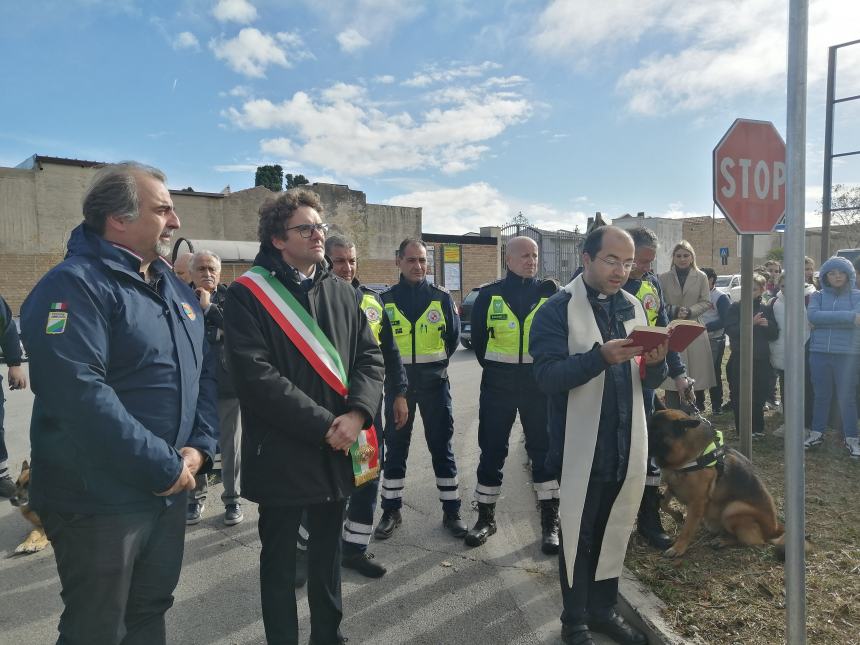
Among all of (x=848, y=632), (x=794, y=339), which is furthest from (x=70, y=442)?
(x=848, y=632)

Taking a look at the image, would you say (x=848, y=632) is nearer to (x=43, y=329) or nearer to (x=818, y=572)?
(x=818, y=572)

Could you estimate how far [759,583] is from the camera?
10.7 ft

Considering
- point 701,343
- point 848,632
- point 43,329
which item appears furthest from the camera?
point 701,343

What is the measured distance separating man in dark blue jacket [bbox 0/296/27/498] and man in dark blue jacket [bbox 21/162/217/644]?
12.4 ft

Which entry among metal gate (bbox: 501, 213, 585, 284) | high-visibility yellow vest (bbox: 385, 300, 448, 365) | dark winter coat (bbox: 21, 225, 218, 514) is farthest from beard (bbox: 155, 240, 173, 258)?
metal gate (bbox: 501, 213, 585, 284)

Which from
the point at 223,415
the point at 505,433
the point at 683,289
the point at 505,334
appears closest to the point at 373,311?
the point at 505,334

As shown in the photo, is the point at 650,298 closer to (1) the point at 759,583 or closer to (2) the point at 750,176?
Result: (2) the point at 750,176

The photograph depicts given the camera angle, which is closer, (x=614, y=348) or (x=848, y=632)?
(x=614, y=348)

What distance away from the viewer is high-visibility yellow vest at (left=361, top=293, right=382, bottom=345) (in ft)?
12.6

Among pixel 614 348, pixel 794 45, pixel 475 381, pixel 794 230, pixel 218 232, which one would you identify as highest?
pixel 218 232

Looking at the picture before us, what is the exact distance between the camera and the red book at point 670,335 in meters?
2.32

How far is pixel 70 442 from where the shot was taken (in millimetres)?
1903

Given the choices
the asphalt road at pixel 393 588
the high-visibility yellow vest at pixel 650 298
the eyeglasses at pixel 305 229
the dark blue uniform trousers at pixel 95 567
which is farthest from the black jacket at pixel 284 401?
the high-visibility yellow vest at pixel 650 298

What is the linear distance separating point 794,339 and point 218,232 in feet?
87.1
